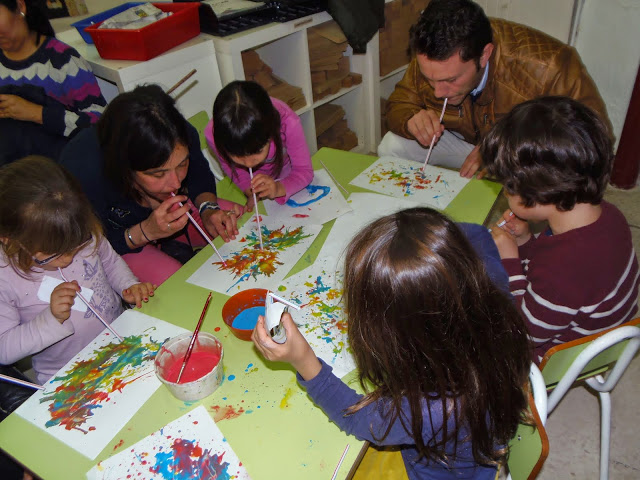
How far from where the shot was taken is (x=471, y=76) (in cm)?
177

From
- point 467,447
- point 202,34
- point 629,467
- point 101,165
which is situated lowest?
point 629,467

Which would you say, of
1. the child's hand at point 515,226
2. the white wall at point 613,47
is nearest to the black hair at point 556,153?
the child's hand at point 515,226

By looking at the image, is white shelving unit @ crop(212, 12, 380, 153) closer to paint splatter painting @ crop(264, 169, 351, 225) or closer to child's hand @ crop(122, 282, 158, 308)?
paint splatter painting @ crop(264, 169, 351, 225)

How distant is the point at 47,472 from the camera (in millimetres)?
894

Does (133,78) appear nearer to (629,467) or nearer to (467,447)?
(467,447)

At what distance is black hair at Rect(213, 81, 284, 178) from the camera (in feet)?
4.86

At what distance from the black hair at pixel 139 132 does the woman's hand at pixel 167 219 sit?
13 cm

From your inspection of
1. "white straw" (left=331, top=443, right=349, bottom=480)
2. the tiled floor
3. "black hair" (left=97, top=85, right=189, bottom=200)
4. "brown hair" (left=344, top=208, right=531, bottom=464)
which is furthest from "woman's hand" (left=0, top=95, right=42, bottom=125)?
the tiled floor

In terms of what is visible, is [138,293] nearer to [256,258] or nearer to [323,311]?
[256,258]

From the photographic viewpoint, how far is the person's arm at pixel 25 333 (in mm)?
1159

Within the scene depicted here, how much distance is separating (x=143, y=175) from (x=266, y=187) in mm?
387

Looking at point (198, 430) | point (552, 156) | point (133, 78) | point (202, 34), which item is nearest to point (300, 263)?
point (198, 430)

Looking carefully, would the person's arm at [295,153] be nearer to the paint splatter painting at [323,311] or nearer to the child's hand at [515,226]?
the paint splatter painting at [323,311]

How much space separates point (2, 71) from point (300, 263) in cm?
159
